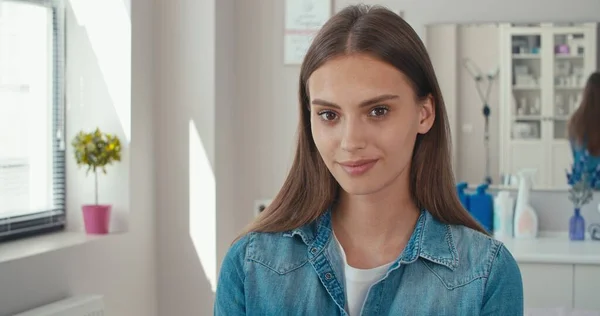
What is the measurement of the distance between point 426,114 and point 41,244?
197 centimetres

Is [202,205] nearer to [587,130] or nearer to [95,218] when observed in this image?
[95,218]

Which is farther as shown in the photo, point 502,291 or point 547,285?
point 547,285

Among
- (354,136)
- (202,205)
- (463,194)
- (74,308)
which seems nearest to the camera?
(354,136)

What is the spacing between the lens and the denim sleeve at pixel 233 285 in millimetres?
1496

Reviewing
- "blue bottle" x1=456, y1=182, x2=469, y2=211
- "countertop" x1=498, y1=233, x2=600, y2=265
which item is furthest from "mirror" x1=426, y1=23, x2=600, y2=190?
"countertop" x1=498, y1=233, x2=600, y2=265

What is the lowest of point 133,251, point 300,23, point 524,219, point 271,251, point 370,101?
point 133,251

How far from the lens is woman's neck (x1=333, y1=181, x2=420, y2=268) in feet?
4.90

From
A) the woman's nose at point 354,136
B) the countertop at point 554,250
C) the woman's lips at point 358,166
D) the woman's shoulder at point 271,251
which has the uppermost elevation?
the woman's nose at point 354,136

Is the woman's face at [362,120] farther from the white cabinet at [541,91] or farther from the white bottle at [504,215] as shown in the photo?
the white cabinet at [541,91]

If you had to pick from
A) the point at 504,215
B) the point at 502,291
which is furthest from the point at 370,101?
the point at 504,215

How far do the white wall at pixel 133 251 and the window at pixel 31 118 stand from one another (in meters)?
0.15

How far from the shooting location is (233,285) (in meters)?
1.50

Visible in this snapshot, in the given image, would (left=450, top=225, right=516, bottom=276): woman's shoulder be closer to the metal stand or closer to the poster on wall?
the metal stand

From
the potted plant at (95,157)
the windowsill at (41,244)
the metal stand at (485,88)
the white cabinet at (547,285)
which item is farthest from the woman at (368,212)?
the metal stand at (485,88)
